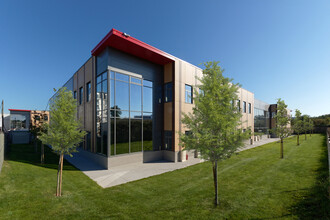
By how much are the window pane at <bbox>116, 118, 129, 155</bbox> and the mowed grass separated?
396 centimetres

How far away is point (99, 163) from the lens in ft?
51.1

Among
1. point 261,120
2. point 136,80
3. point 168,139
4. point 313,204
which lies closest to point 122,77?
point 136,80

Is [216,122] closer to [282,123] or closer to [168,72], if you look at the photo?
[168,72]

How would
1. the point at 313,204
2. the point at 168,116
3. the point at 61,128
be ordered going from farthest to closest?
1. the point at 168,116
2. the point at 61,128
3. the point at 313,204

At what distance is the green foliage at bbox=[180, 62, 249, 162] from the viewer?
22.8 feet

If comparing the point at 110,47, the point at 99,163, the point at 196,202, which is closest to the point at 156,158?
the point at 99,163

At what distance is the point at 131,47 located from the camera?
48.2ft

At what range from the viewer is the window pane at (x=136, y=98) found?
635 inches

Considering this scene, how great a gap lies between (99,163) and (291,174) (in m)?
16.8

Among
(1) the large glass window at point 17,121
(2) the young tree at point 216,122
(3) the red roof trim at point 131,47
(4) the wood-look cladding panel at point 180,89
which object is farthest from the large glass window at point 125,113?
(1) the large glass window at point 17,121

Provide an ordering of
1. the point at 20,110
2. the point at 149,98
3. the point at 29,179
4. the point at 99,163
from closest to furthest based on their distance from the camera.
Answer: the point at 29,179, the point at 99,163, the point at 149,98, the point at 20,110

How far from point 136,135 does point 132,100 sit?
3.79 metres

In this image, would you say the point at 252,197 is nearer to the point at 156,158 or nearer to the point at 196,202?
the point at 196,202

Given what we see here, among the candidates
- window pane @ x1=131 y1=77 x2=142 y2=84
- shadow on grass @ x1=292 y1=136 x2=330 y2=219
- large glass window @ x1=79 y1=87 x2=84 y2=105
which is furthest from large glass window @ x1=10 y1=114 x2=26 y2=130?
shadow on grass @ x1=292 y1=136 x2=330 y2=219
